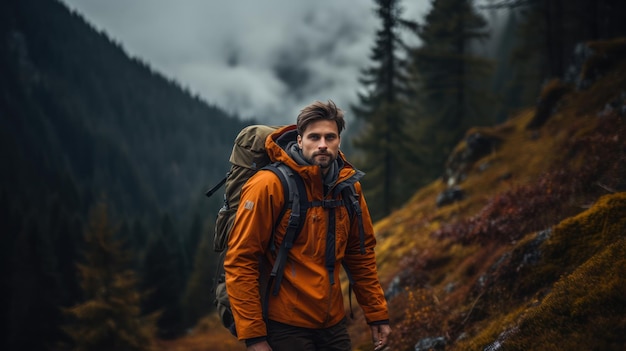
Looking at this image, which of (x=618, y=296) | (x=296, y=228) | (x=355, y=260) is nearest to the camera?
(x=618, y=296)

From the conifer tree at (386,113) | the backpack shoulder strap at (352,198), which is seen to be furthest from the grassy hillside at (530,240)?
the conifer tree at (386,113)

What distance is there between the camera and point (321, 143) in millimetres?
3469

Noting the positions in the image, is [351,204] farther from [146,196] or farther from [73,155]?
[73,155]

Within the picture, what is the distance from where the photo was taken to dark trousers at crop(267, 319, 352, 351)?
10.6 feet

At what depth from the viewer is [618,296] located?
2998 mm

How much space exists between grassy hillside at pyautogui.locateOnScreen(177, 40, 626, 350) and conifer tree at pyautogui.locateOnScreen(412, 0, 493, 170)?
33.1ft

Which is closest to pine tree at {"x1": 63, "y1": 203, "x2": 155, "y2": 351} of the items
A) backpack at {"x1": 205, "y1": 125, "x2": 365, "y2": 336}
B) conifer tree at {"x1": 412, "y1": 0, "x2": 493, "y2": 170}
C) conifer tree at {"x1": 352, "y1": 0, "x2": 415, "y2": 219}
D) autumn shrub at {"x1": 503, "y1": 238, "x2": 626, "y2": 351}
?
conifer tree at {"x1": 352, "y1": 0, "x2": 415, "y2": 219}

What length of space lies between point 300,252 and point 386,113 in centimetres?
2033

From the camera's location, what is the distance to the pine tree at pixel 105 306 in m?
21.2

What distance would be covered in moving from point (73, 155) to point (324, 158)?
208314 millimetres

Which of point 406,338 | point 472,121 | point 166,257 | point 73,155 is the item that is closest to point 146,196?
point 73,155

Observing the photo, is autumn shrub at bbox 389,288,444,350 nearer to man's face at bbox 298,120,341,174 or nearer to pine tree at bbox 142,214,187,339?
man's face at bbox 298,120,341,174

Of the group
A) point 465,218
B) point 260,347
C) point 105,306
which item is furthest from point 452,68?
point 105,306

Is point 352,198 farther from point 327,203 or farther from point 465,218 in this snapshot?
point 465,218
